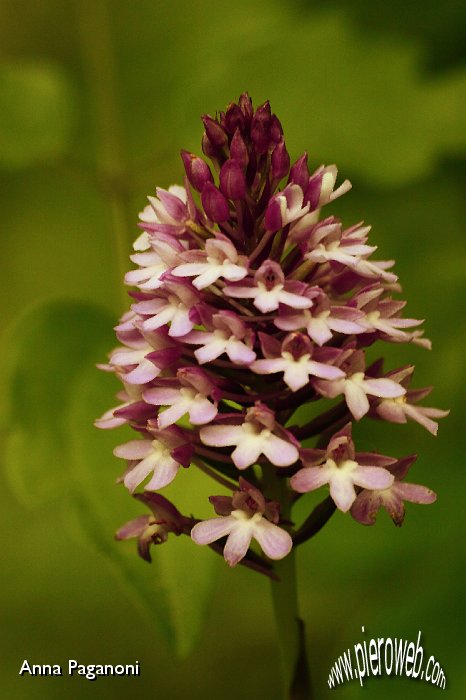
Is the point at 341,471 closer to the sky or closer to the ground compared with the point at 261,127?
closer to the ground

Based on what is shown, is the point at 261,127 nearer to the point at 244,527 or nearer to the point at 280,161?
the point at 280,161

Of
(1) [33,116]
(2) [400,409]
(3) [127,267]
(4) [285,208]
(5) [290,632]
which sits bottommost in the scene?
(5) [290,632]

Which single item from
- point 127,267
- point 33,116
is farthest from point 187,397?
point 33,116

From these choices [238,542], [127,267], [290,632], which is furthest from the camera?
[127,267]


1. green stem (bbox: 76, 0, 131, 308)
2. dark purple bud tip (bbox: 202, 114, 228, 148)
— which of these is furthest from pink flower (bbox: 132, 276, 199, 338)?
green stem (bbox: 76, 0, 131, 308)

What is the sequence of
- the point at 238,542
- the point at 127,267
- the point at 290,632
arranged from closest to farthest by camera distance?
the point at 238,542
the point at 290,632
the point at 127,267

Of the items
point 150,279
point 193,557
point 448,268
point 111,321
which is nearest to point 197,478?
point 193,557

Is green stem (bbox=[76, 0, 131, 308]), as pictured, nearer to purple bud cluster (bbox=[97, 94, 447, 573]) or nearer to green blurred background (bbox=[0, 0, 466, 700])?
green blurred background (bbox=[0, 0, 466, 700])
